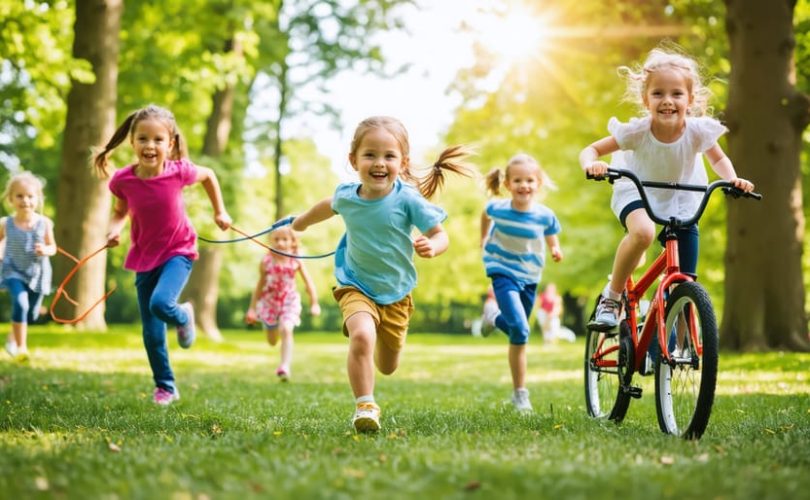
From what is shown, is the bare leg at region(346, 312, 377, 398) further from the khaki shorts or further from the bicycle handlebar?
the bicycle handlebar

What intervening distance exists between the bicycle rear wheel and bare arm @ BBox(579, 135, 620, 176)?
1.09m

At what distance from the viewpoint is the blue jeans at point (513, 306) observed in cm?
721

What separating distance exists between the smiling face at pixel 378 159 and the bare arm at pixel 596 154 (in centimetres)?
114

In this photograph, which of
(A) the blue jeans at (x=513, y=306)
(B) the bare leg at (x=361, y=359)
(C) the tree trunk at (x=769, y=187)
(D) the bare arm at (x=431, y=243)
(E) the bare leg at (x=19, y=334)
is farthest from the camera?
(C) the tree trunk at (x=769, y=187)

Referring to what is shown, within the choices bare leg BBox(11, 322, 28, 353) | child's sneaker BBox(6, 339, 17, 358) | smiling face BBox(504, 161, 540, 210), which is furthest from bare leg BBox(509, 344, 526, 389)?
child's sneaker BBox(6, 339, 17, 358)

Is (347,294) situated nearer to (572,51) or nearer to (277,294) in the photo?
(277,294)

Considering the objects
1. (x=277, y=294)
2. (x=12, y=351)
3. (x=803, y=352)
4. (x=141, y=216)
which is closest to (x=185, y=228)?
(x=141, y=216)

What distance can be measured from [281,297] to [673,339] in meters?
6.38

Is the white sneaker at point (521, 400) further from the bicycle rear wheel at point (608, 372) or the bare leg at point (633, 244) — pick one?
A: the bare leg at point (633, 244)

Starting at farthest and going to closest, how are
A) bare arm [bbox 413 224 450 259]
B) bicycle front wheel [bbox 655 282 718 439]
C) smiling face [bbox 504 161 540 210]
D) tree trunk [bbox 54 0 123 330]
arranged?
tree trunk [bbox 54 0 123 330] → smiling face [bbox 504 161 540 210] → bare arm [bbox 413 224 450 259] → bicycle front wheel [bbox 655 282 718 439]

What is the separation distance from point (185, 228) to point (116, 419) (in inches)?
80.1

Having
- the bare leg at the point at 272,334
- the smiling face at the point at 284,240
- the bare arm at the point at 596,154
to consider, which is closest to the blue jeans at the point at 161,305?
the bare arm at the point at 596,154

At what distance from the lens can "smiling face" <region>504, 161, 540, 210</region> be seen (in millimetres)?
7691

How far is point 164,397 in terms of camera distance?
23.1 feet
